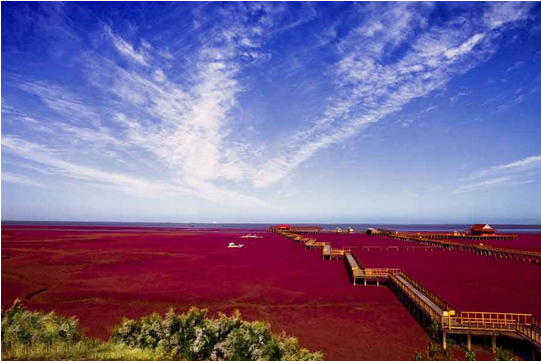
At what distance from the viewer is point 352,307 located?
20344 mm

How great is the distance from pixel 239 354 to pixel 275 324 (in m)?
7.60

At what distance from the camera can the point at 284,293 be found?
2362cm

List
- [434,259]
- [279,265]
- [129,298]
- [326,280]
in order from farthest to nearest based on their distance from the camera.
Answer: [434,259], [279,265], [326,280], [129,298]

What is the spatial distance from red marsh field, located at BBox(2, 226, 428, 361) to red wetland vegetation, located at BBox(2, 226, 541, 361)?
0.20 ft

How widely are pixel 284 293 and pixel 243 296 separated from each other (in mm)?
2897

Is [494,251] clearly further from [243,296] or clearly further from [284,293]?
[243,296]

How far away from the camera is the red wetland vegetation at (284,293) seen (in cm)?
1590

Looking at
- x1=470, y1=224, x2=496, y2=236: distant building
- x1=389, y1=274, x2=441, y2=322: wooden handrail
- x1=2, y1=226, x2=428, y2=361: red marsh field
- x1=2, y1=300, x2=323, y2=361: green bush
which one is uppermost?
x1=470, y1=224, x2=496, y2=236: distant building

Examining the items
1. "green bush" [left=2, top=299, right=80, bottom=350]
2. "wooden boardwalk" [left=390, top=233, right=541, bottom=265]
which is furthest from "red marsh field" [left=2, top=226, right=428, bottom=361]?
"wooden boardwalk" [left=390, top=233, right=541, bottom=265]

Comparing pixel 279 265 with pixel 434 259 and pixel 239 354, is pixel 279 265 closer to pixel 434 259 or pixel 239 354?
pixel 434 259

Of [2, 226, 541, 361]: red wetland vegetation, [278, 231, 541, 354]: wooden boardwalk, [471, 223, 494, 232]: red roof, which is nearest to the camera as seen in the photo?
[278, 231, 541, 354]: wooden boardwalk

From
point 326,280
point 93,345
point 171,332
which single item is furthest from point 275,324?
point 326,280

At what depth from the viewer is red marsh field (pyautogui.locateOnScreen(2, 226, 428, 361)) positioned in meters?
15.5

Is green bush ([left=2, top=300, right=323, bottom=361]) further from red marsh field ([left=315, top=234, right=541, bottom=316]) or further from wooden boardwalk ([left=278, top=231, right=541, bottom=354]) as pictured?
red marsh field ([left=315, top=234, right=541, bottom=316])
